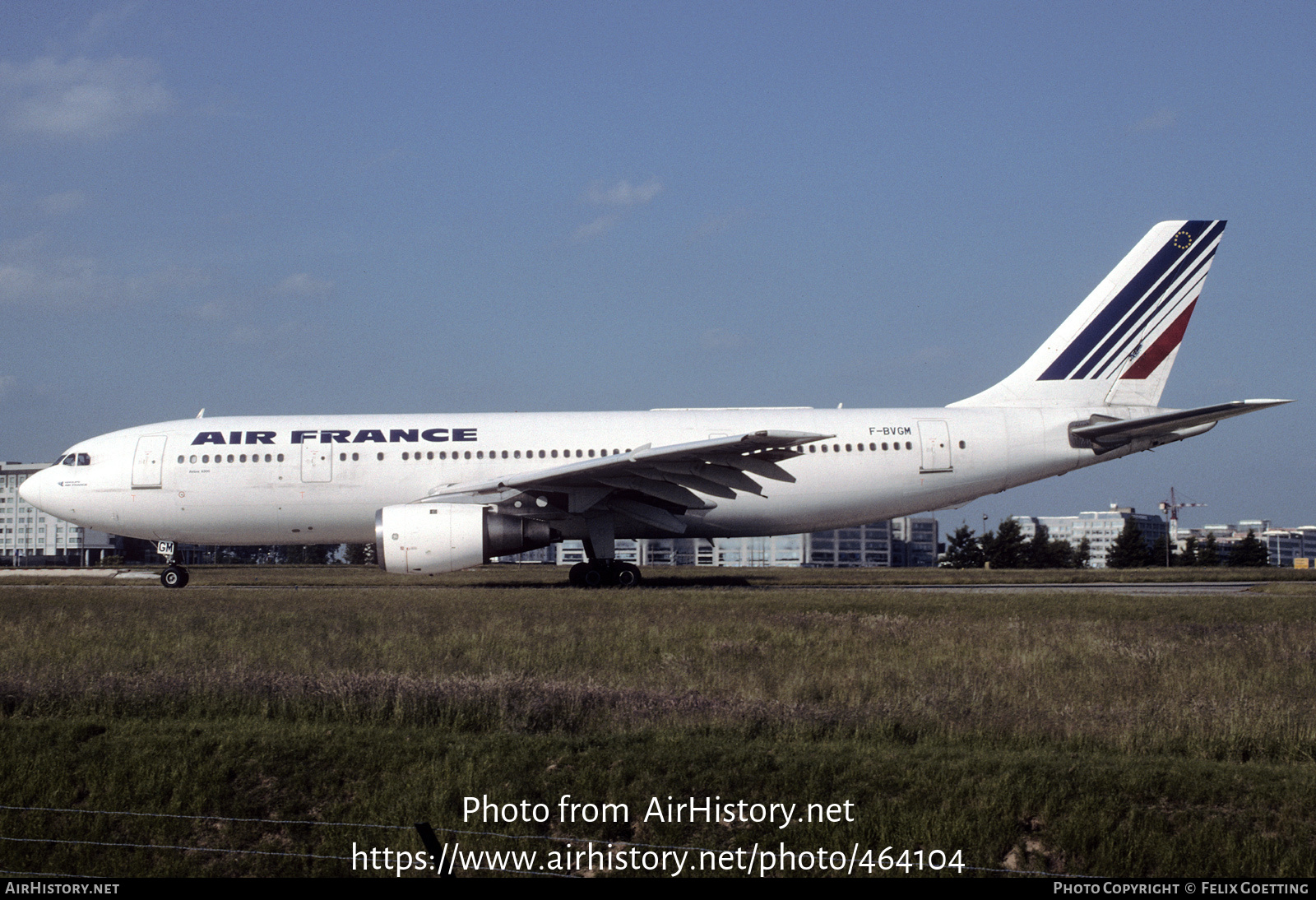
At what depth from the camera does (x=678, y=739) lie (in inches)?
309

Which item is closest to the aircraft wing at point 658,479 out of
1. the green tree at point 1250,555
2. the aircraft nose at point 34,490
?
the aircraft nose at point 34,490

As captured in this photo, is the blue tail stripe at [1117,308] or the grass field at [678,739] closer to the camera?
the grass field at [678,739]

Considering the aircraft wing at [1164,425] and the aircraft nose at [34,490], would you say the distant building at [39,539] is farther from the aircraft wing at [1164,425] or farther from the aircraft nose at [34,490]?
the aircraft wing at [1164,425]

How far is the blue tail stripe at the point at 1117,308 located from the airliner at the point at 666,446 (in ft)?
0.12

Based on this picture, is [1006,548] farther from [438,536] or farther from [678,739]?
[678,739]

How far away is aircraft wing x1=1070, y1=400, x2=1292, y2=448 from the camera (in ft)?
65.1

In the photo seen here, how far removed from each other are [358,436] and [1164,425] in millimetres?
16434

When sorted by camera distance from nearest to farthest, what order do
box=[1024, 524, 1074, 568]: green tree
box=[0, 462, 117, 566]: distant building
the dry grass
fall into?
the dry grass, box=[1024, 524, 1074, 568]: green tree, box=[0, 462, 117, 566]: distant building

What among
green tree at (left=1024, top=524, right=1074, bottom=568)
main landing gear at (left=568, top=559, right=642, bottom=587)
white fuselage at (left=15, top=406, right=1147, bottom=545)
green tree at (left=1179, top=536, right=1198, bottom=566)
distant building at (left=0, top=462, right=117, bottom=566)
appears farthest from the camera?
distant building at (left=0, top=462, right=117, bottom=566)

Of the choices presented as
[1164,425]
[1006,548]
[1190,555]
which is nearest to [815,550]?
[1190,555]

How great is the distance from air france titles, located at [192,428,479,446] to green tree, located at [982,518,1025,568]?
36261mm

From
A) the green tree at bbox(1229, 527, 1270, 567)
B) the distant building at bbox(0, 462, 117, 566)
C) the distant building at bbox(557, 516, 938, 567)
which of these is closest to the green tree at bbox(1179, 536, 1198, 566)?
the green tree at bbox(1229, 527, 1270, 567)

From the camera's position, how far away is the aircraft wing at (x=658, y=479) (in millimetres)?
19281

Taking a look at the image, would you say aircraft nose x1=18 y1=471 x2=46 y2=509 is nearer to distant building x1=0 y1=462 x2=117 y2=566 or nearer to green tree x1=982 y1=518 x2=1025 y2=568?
green tree x1=982 y1=518 x2=1025 y2=568
